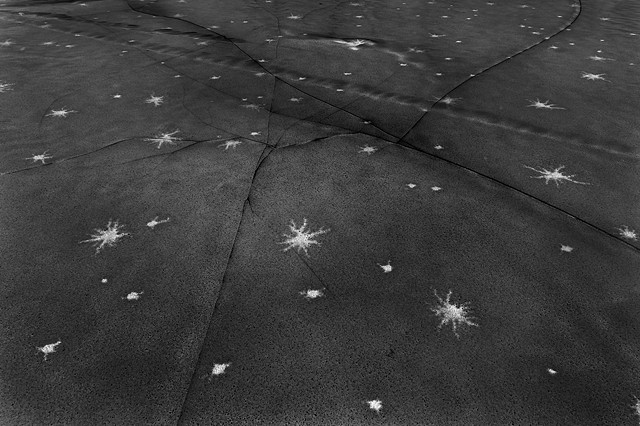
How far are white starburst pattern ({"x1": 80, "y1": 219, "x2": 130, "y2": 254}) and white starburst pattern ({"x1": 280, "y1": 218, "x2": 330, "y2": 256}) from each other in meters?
0.67

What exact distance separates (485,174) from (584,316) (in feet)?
3.03

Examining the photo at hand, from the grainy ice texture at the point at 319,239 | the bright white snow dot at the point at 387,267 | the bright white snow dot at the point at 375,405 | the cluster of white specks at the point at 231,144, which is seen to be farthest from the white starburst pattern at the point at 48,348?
the cluster of white specks at the point at 231,144

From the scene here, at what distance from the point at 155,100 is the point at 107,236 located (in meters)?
1.41

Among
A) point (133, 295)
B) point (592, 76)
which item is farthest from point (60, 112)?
point (592, 76)

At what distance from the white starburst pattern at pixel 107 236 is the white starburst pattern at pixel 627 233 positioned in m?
2.03

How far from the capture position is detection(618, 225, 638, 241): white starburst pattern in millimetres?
2010

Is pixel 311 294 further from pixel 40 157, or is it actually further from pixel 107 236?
pixel 40 157

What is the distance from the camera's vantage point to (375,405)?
4.58 feet

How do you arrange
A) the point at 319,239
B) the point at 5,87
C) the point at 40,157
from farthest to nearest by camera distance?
1. the point at 5,87
2. the point at 40,157
3. the point at 319,239

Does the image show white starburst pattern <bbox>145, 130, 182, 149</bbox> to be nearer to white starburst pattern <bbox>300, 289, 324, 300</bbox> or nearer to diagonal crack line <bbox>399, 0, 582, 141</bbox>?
diagonal crack line <bbox>399, 0, 582, 141</bbox>

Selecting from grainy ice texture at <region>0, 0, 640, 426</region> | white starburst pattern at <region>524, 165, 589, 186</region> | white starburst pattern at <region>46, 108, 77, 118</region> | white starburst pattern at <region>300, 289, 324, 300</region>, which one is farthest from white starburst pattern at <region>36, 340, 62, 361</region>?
white starburst pattern at <region>524, 165, 589, 186</region>

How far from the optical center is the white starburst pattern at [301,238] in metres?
1.97

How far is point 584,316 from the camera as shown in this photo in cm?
167

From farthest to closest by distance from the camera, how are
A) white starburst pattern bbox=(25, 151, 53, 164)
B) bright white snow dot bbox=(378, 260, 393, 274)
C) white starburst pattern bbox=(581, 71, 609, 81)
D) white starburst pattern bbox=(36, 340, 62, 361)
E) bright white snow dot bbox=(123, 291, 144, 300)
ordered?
white starburst pattern bbox=(581, 71, 609, 81) < white starburst pattern bbox=(25, 151, 53, 164) < bright white snow dot bbox=(378, 260, 393, 274) < bright white snow dot bbox=(123, 291, 144, 300) < white starburst pattern bbox=(36, 340, 62, 361)
